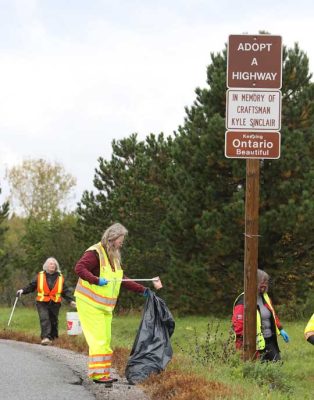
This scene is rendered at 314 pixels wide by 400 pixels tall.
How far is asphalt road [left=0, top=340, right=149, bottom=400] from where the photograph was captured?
764cm

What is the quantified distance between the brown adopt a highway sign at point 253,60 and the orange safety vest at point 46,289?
7.19 m

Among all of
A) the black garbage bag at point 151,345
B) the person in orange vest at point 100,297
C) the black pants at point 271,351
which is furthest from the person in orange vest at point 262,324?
the person in orange vest at point 100,297

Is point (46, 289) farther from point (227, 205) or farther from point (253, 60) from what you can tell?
point (227, 205)

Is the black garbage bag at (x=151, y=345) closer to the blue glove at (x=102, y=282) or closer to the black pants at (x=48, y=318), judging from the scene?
the blue glove at (x=102, y=282)

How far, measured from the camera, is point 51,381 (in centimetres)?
866

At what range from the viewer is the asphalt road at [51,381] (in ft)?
25.1

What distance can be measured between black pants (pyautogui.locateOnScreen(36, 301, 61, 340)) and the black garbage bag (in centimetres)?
637

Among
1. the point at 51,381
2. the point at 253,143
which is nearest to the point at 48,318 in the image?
the point at 51,381

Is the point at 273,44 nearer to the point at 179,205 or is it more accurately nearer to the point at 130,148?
the point at 179,205

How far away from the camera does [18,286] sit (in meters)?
43.2

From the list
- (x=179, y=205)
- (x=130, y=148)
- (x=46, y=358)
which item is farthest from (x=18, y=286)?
(x=46, y=358)

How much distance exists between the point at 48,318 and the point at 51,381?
20.3ft

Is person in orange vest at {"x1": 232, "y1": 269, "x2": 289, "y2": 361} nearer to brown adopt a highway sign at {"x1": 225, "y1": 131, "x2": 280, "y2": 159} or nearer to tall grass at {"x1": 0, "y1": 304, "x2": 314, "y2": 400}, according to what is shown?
tall grass at {"x1": 0, "y1": 304, "x2": 314, "y2": 400}

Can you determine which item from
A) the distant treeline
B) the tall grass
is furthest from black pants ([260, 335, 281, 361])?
the distant treeline
